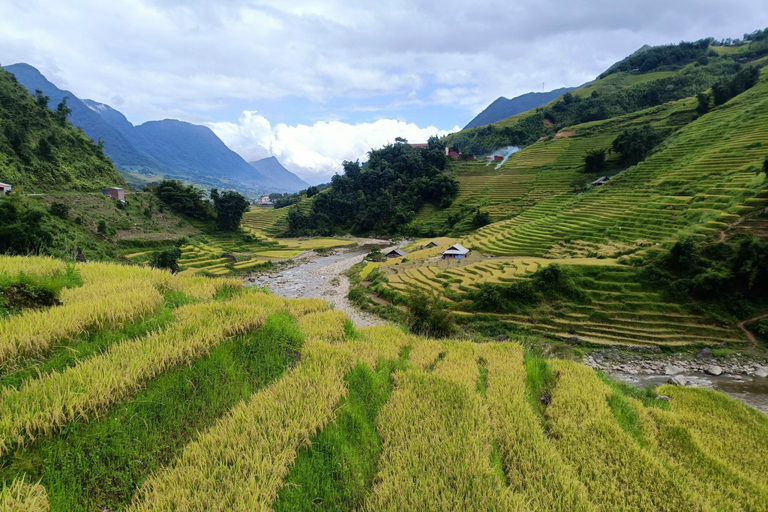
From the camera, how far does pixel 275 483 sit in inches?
90.9

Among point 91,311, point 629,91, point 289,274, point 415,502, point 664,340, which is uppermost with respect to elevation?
point 629,91

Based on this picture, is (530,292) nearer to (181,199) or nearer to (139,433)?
(139,433)

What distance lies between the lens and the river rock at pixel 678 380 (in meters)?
10.9

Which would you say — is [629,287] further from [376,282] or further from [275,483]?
[275,483]

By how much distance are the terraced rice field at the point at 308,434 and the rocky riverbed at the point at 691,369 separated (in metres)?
8.54

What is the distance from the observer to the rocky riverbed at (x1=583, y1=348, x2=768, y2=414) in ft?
37.3

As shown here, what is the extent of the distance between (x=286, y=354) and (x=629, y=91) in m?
91.4

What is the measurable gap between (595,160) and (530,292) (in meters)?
37.4

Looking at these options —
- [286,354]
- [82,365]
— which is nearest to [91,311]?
[82,365]

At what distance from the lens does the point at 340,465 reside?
2.74m

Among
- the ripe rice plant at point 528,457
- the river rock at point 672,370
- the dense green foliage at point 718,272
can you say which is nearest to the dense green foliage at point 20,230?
the ripe rice plant at point 528,457

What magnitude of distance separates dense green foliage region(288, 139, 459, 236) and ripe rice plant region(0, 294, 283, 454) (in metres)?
48.3

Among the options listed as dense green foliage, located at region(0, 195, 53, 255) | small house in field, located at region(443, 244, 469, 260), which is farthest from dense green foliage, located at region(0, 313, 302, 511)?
small house in field, located at region(443, 244, 469, 260)

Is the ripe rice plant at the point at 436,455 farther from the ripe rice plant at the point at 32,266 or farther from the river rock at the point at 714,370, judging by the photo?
the river rock at the point at 714,370
